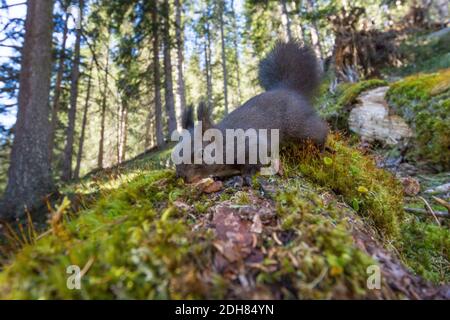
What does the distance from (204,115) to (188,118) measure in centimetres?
36

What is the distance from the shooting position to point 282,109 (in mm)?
3814

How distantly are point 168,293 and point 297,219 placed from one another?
799 millimetres

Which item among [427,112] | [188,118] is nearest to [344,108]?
[427,112]

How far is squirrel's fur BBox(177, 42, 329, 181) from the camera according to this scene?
3.08 m

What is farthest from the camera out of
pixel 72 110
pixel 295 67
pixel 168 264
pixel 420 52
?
pixel 72 110

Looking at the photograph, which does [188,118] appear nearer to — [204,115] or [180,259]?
[204,115]

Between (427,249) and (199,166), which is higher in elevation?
(199,166)

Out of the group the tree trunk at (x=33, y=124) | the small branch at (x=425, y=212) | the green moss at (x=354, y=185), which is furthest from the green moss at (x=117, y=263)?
the tree trunk at (x=33, y=124)

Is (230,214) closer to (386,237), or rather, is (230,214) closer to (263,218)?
(263,218)

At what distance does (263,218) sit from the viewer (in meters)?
1.69

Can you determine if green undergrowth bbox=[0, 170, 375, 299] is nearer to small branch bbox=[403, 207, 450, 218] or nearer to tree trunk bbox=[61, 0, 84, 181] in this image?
small branch bbox=[403, 207, 450, 218]

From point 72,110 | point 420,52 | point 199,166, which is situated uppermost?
point 420,52

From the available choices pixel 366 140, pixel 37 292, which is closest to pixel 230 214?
pixel 37 292

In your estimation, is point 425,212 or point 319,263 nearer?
point 319,263
